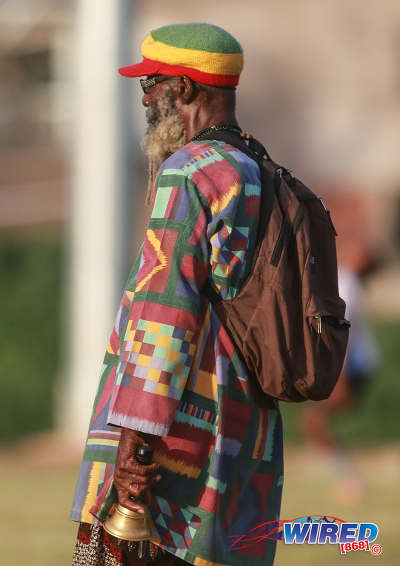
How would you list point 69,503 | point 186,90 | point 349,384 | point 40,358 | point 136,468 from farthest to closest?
point 40,358
point 69,503
point 349,384
point 186,90
point 136,468

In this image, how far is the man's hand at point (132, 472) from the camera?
9.64ft

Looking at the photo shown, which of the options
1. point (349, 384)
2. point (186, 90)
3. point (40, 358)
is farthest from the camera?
point (40, 358)

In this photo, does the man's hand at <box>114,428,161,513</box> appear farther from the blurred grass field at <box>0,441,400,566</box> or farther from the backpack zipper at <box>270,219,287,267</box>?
the blurred grass field at <box>0,441,400,566</box>

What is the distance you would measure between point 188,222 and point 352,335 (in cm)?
650

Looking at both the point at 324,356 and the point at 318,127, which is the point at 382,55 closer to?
the point at 318,127

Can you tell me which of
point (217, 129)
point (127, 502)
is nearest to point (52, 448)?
point (217, 129)

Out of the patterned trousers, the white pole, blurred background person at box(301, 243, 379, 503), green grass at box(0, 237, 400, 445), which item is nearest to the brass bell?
the patterned trousers

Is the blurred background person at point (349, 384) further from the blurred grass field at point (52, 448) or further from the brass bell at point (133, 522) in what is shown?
the brass bell at point (133, 522)

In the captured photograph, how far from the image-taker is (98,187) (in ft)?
42.0

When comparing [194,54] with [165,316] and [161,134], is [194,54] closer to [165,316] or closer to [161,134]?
[161,134]

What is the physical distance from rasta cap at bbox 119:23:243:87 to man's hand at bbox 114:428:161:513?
43.7 inches

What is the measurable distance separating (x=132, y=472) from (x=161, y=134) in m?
1.08

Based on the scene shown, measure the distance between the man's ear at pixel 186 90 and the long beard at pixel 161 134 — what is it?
0.11 feet

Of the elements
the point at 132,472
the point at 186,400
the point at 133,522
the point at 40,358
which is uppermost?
the point at 186,400
